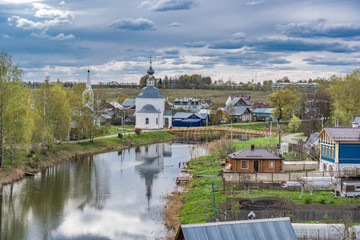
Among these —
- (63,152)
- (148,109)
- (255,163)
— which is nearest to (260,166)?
(255,163)

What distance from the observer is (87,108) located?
54625 mm

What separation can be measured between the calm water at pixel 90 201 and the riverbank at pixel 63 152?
3.30ft

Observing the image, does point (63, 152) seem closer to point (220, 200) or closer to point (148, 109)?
point (220, 200)

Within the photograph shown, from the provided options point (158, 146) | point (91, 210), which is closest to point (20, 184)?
point (91, 210)

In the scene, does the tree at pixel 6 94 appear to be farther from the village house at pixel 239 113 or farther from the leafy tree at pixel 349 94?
the village house at pixel 239 113

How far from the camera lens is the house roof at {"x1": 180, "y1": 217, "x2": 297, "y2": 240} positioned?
1248 centimetres

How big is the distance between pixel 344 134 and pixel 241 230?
69.8ft

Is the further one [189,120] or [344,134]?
[189,120]

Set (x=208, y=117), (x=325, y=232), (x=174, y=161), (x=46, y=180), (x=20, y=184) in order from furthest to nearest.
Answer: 1. (x=208, y=117)
2. (x=174, y=161)
3. (x=46, y=180)
4. (x=20, y=184)
5. (x=325, y=232)

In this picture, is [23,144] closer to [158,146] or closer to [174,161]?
[174,161]

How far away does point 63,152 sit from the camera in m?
47.2

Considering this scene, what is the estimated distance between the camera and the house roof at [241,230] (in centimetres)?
1248

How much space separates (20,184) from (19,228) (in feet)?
34.7

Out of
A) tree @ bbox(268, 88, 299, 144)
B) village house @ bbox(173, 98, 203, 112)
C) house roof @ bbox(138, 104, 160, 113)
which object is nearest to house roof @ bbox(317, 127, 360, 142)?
house roof @ bbox(138, 104, 160, 113)
